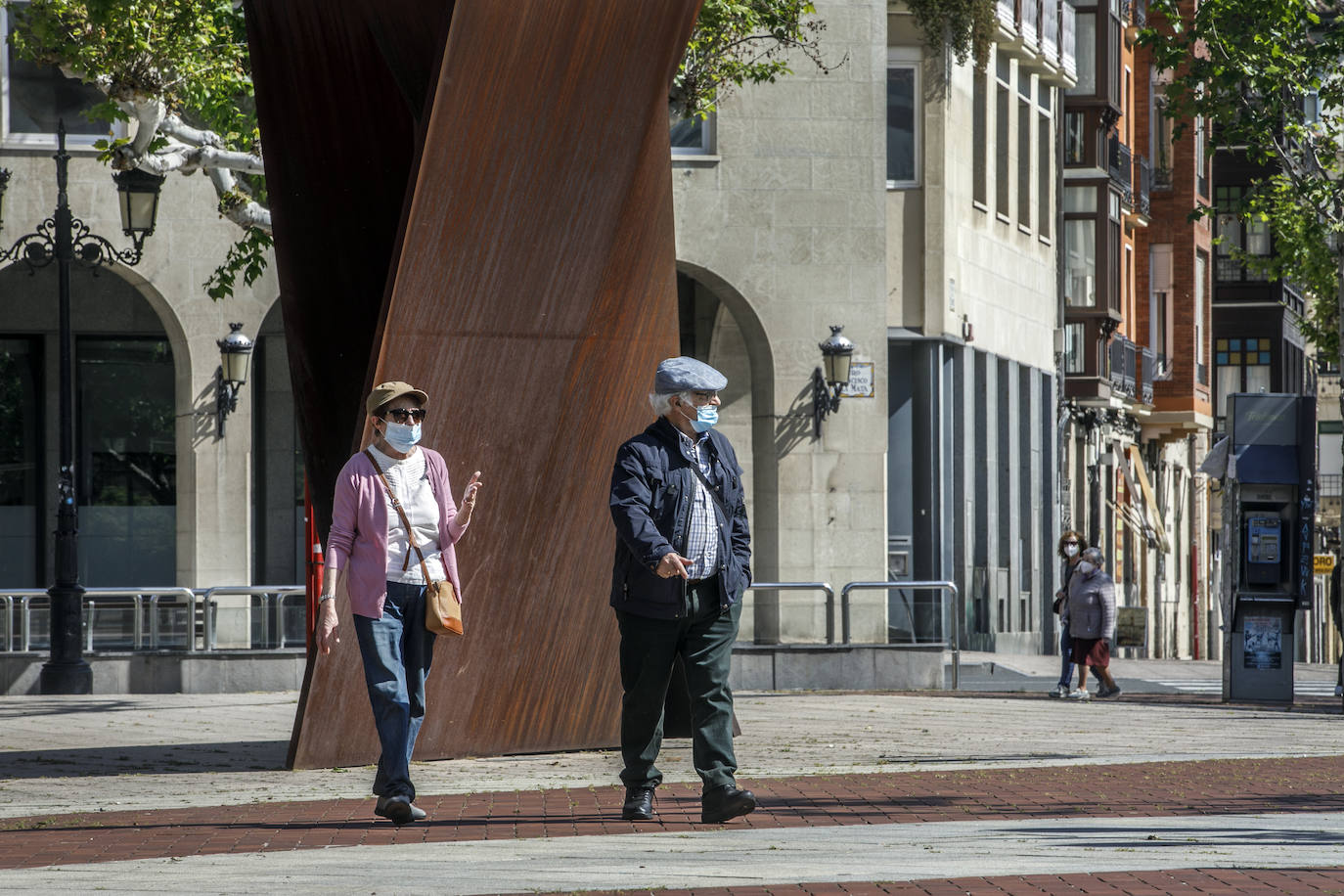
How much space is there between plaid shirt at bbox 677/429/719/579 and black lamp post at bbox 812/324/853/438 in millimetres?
17143

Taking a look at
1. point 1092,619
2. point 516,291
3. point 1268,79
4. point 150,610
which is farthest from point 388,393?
point 1268,79

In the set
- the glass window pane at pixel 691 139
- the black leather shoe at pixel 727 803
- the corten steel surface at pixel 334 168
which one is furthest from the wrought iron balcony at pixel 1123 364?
the black leather shoe at pixel 727 803

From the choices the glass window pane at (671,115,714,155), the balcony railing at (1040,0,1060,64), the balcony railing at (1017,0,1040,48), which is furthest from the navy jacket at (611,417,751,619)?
the balcony railing at (1040,0,1060,64)

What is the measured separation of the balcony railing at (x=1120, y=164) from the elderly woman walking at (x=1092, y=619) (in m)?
19.3

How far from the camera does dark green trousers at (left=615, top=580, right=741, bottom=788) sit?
874cm

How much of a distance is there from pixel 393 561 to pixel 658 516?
126 cm

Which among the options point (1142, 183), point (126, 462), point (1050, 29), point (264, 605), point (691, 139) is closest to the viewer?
point (264, 605)

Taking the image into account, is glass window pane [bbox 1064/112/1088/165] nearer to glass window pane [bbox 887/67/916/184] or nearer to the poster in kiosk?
glass window pane [bbox 887/67/916/184]

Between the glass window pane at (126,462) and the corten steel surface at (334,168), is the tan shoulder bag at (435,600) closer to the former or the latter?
the corten steel surface at (334,168)

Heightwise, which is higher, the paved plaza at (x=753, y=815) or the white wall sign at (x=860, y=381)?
the white wall sign at (x=860, y=381)

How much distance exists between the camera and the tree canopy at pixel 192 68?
16.7 metres

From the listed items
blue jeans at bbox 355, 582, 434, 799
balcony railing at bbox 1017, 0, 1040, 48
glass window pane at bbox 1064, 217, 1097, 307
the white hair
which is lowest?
blue jeans at bbox 355, 582, 434, 799

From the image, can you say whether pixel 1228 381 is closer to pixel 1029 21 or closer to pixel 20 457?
pixel 1029 21

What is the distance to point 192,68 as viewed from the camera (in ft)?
55.1
